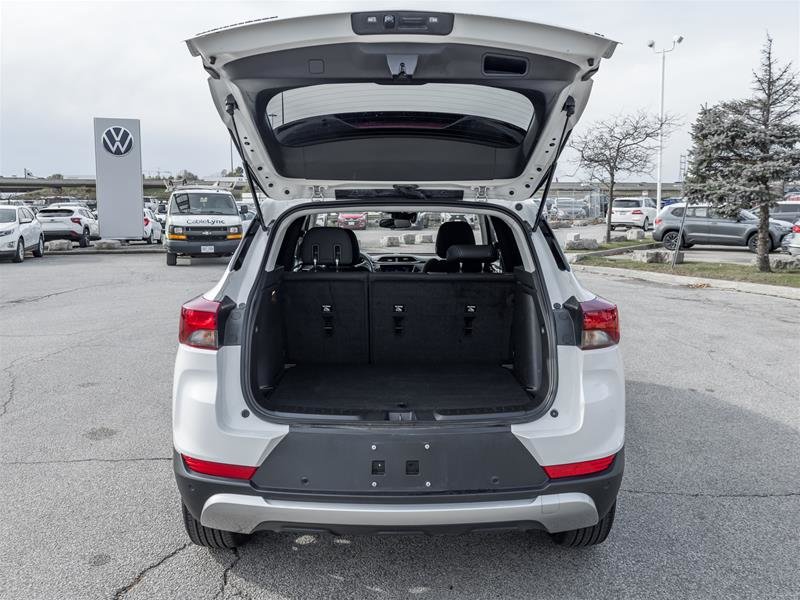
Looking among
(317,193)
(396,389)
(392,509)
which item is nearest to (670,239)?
(396,389)

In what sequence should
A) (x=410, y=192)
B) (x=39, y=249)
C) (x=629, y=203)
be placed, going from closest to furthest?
(x=410, y=192) → (x=39, y=249) → (x=629, y=203)

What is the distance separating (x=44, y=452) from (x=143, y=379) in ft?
5.83

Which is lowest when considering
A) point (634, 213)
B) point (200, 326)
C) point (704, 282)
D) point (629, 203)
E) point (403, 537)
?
point (403, 537)

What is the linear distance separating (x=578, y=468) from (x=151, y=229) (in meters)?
24.9

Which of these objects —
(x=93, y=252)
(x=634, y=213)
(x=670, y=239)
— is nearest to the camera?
(x=93, y=252)

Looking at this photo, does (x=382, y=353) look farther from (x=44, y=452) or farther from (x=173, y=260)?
(x=173, y=260)

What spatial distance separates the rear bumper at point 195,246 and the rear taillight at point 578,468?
15.1 metres

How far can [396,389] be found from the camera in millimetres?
3488

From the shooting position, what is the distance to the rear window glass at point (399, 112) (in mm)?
2884

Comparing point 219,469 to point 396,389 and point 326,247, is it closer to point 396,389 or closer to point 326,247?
point 396,389

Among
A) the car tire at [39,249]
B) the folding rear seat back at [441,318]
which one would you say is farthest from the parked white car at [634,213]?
the folding rear seat back at [441,318]

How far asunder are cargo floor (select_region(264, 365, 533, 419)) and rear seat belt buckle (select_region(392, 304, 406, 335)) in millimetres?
235

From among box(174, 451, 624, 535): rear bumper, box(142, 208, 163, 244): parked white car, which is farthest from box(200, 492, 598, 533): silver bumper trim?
box(142, 208, 163, 244): parked white car

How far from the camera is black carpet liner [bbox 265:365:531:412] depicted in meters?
3.11
